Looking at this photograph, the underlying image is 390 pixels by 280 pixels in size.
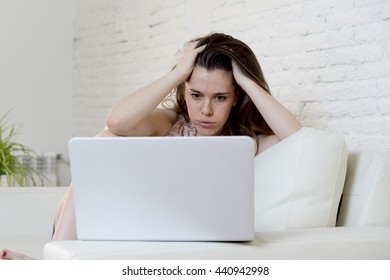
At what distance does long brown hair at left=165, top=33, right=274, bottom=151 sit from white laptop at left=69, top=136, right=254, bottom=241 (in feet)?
3.08

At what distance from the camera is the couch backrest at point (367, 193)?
254 centimetres

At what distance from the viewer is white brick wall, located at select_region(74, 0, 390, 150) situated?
302 centimetres

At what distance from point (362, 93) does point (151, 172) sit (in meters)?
1.36

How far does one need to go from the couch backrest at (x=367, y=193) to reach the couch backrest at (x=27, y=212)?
1.49 m

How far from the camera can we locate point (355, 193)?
2.62m

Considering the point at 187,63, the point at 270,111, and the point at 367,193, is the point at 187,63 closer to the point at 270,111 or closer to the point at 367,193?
the point at 270,111

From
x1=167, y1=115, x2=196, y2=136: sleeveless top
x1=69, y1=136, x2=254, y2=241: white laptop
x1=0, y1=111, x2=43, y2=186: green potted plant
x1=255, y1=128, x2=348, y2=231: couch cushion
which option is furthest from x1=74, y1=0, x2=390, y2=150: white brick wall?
x1=69, y1=136, x2=254, y2=241: white laptop

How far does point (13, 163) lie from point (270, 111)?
8.80 ft

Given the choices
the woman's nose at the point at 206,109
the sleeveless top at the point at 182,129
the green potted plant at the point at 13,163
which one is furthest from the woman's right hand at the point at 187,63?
the green potted plant at the point at 13,163

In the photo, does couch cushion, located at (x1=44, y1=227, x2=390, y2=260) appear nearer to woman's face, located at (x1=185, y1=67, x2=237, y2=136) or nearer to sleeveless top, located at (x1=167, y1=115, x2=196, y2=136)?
woman's face, located at (x1=185, y1=67, x2=237, y2=136)

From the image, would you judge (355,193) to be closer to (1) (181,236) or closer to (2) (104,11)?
(1) (181,236)

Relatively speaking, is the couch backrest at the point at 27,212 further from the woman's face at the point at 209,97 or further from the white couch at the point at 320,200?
the woman's face at the point at 209,97

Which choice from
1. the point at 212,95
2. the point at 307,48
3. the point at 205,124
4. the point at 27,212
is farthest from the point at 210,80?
the point at 27,212
